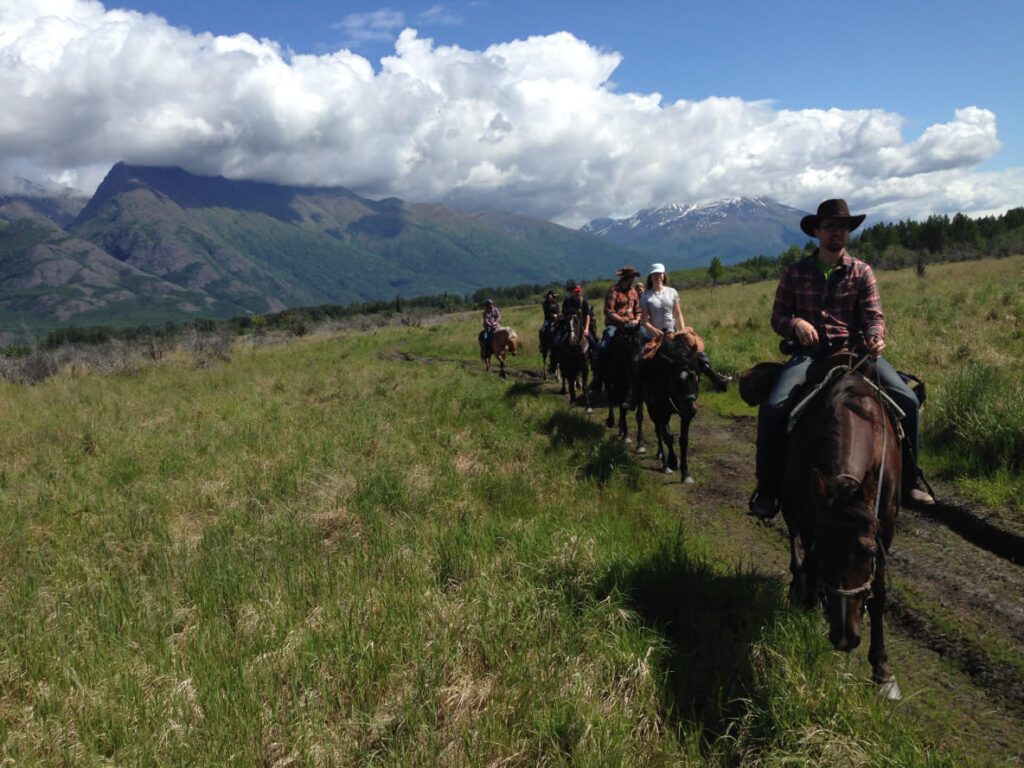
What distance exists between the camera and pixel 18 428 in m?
11.1

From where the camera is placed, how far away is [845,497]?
274 cm

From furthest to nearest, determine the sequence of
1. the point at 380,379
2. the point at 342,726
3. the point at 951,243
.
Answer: the point at 951,243 < the point at 380,379 < the point at 342,726

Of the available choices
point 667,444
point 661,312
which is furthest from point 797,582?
point 661,312

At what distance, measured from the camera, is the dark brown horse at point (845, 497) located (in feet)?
8.75

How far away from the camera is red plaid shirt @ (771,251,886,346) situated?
14.6 ft

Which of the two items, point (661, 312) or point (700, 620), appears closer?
point (700, 620)

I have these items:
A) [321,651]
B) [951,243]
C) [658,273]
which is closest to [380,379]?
[658,273]

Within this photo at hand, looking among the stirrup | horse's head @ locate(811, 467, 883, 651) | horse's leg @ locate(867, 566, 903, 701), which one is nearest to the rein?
horse's head @ locate(811, 467, 883, 651)

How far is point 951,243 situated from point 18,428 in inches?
4002

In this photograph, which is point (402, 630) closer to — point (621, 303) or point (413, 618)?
point (413, 618)

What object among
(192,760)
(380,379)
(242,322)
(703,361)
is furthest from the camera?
(242,322)

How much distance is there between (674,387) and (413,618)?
5697 millimetres

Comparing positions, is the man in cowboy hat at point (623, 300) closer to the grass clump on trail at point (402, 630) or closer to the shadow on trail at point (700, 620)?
the grass clump on trail at point (402, 630)

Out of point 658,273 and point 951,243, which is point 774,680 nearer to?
point 658,273
